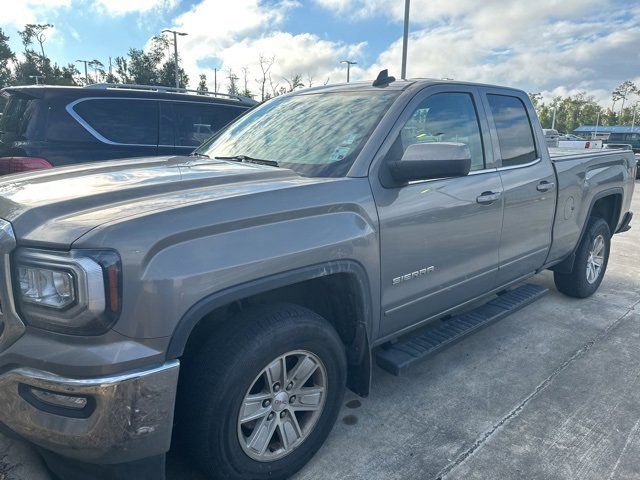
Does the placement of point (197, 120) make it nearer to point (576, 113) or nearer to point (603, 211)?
point (603, 211)

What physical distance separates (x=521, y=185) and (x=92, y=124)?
4.30 m

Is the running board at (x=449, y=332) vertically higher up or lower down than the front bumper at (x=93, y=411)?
lower down

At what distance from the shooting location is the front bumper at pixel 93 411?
67.6 inches

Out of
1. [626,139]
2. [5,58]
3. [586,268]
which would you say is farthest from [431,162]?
[5,58]

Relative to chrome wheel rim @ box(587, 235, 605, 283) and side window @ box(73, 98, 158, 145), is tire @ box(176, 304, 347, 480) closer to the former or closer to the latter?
chrome wheel rim @ box(587, 235, 605, 283)

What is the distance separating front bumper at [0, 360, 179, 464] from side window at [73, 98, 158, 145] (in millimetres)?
4123

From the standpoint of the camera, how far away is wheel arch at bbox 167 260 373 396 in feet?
7.09

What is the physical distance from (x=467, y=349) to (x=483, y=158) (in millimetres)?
1496

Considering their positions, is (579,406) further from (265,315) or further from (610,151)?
(610,151)

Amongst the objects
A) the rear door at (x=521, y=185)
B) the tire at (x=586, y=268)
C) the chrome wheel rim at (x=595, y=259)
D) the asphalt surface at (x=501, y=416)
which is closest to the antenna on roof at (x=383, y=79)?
the rear door at (x=521, y=185)

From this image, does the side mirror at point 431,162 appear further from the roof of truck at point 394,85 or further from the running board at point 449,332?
the running board at point 449,332

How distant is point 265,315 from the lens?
2.16m

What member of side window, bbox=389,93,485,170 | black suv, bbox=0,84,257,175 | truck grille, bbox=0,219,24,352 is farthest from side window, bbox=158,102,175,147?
truck grille, bbox=0,219,24,352

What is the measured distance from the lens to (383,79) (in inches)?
128
